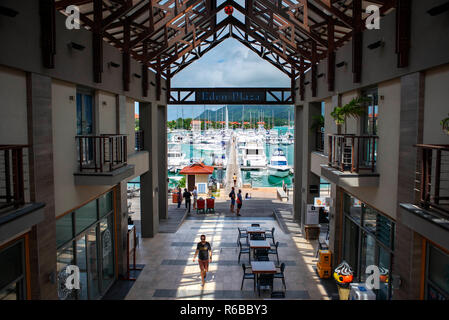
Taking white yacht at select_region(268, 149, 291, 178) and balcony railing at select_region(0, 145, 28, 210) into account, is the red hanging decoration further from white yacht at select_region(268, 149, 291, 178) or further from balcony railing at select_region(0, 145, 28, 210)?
white yacht at select_region(268, 149, 291, 178)

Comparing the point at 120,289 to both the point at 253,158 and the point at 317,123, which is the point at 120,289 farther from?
the point at 253,158

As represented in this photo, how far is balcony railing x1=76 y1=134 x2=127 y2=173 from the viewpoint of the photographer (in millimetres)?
8859

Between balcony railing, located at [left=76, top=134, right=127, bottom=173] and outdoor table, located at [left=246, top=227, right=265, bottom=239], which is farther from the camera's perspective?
outdoor table, located at [left=246, top=227, right=265, bottom=239]

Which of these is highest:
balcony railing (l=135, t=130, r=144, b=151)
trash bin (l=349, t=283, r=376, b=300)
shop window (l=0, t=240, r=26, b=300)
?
balcony railing (l=135, t=130, r=144, b=151)

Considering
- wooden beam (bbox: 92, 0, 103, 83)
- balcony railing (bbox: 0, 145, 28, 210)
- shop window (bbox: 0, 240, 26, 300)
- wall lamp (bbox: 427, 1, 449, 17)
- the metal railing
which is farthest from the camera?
the metal railing

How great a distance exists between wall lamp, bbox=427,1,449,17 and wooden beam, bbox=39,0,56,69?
6.82 m

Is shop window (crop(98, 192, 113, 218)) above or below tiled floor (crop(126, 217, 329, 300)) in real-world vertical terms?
above

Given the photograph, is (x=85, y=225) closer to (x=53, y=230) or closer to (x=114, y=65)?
(x=53, y=230)

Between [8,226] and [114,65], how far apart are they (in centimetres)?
748

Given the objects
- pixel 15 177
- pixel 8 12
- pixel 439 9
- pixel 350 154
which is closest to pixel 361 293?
pixel 350 154

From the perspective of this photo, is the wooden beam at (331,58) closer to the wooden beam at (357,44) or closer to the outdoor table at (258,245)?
A: the wooden beam at (357,44)

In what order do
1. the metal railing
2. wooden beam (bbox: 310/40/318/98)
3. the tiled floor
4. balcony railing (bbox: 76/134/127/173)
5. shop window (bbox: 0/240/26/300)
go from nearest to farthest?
shop window (bbox: 0/240/26/300)
balcony railing (bbox: 76/134/127/173)
the tiled floor
wooden beam (bbox: 310/40/318/98)
the metal railing

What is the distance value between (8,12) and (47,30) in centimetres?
116

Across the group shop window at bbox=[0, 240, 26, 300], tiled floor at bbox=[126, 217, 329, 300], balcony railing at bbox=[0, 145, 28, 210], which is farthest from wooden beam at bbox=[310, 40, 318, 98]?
shop window at bbox=[0, 240, 26, 300]
